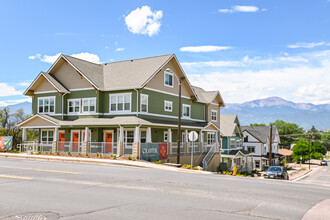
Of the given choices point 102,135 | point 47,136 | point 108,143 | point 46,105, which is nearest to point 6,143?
point 47,136

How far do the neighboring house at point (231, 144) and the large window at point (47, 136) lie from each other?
26.9m

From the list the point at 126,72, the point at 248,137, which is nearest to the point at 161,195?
the point at 126,72

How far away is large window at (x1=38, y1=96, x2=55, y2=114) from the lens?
118 feet

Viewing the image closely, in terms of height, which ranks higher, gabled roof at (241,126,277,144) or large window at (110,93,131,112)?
large window at (110,93,131,112)

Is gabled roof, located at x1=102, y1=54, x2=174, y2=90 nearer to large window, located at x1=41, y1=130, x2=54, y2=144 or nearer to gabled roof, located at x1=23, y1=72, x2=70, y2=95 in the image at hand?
gabled roof, located at x1=23, y1=72, x2=70, y2=95

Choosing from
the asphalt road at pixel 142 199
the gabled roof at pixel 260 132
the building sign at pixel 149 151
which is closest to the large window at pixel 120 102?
the building sign at pixel 149 151

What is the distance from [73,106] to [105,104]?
408 centimetres

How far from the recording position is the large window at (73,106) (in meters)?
34.8

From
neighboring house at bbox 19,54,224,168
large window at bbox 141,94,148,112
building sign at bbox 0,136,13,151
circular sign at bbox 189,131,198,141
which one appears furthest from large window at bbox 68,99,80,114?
circular sign at bbox 189,131,198,141

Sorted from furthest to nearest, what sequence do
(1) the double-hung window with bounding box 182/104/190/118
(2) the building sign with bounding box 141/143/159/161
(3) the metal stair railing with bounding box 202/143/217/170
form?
(1) the double-hung window with bounding box 182/104/190/118 → (3) the metal stair railing with bounding box 202/143/217/170 → (2) the building sign with bounding box 141/143/159/161

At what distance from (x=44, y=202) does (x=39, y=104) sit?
2953 centimetres

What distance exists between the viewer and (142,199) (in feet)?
34.1

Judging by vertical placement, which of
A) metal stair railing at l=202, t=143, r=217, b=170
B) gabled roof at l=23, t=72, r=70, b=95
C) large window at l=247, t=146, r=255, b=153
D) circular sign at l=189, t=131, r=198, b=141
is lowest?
large window at l=247, t=146, r=255, b=153

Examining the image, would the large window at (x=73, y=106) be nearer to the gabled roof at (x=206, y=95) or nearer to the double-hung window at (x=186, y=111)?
the double-hung window at (x=186, y=111)
